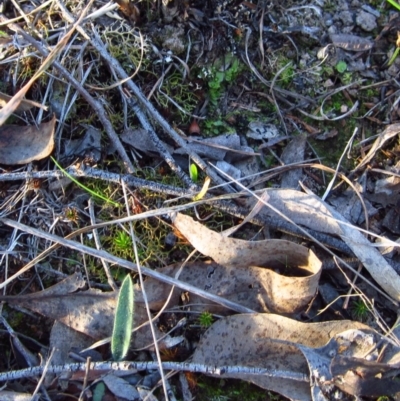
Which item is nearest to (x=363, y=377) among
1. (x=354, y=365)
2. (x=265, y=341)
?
(x=354, y=365)

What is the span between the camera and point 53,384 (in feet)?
6.54

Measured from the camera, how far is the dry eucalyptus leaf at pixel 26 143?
2150mm

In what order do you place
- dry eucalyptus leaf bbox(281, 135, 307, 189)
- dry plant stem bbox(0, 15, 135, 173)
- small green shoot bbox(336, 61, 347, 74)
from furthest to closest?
1. small green shoot bbox(336, 61, 347, 74)
2. dry eucalyptus leaf bbox(281, 135, 307, 189)
3. dry plant stem bbox(0, 15, 135, 173)

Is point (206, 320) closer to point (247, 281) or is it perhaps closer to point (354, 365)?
point (247, 281)

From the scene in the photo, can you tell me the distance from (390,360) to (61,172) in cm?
156

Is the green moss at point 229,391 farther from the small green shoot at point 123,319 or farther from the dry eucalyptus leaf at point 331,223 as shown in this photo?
the dry eucalyptus leaf at point 331,223

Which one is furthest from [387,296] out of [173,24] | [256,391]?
[173,24]

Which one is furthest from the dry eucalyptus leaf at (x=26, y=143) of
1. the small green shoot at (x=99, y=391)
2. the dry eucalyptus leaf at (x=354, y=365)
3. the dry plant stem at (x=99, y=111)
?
the dry eucalyptus leaf at (x=354, y=365)

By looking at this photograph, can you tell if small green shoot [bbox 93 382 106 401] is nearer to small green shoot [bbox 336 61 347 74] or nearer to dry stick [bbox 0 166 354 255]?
dry stick [bbox 0 166 354 255]

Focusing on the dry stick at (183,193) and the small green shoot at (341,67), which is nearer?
the dry stick at (183,193)

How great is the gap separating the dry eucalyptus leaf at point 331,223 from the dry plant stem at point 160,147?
0.31 meters

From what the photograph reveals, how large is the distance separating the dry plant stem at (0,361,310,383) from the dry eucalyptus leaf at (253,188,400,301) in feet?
1.78

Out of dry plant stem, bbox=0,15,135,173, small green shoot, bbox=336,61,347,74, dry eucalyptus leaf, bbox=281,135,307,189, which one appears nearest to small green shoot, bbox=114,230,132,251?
dry plant stem, bbox=0,15,135,173

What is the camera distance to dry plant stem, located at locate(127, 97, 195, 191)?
218 cm
